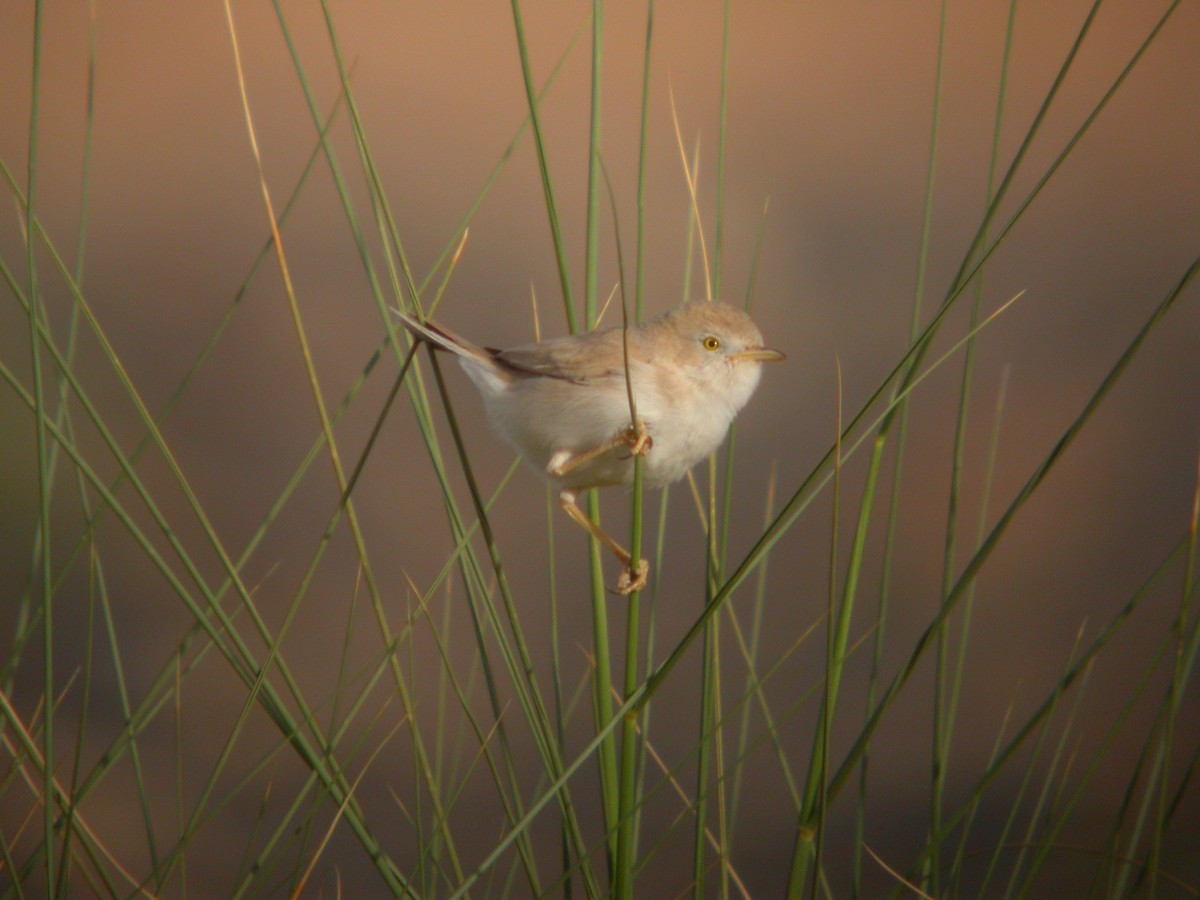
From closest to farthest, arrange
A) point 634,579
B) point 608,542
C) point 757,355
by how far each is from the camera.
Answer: point 634,579 → point 608,542 → point 757,355

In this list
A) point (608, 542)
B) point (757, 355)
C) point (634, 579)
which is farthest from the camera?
point (757, 355)

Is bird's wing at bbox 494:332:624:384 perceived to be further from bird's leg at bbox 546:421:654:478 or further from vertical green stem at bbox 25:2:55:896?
vertical green stem at bbox 25:2:55:896

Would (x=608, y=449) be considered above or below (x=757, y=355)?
below

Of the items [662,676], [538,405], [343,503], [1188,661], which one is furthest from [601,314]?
[1188,661]

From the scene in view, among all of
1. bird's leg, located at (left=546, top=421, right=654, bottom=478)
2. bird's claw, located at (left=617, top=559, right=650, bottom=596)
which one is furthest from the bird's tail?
bird's claw, located at (left=617, top=559, right=650, bottom=596)

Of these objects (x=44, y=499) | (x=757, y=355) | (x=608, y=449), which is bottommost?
(x=44, y=499)

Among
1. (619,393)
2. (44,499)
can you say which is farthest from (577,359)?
(44,499)

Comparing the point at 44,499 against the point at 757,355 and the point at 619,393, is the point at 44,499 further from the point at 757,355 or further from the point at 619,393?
→ the point at 757,355

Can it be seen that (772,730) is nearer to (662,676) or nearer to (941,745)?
(941,745)

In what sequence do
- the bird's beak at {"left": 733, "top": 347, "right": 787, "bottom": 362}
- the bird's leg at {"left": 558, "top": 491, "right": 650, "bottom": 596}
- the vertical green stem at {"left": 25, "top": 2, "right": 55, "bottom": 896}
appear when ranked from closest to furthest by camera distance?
1. the vertical green stem at {"left": 25, "top": 2, "right": 55, "bottom": 896}
2. the bird's leg at {"left": 558, "top": 491, "right": 650, "bottom": 596}
3. the bird's beak at {"left": 733, "top": 347, "right": 787, "bottom": 362}
